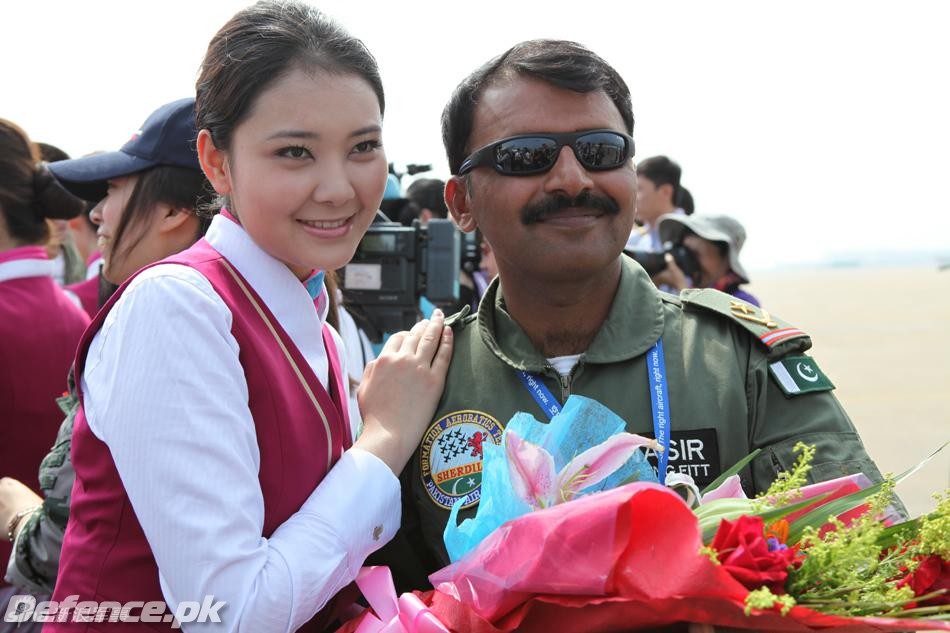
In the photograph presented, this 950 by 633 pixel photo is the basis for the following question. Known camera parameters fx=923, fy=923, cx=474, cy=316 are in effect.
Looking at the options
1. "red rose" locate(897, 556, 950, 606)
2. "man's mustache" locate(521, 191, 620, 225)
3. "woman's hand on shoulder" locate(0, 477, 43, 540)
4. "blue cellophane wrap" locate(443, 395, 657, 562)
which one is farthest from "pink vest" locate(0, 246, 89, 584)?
"red rose" locate(897, 556, 950, 606)

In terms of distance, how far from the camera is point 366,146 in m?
1.93

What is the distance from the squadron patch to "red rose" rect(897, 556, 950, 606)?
0.97 metres

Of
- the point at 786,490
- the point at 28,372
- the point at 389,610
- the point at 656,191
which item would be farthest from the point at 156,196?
the point at 656,191

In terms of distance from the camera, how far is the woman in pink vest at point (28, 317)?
292 centimetres

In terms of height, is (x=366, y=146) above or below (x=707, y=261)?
above

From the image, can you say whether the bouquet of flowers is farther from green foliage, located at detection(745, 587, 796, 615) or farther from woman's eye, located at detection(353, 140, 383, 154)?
woman's eye, located at detection(353, 140, 383, 154)

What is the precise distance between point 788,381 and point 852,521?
2.05ft

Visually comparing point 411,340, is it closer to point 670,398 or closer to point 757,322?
point 670,398

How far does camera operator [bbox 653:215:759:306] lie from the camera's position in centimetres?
533

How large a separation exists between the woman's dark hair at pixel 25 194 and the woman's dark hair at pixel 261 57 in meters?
1.51

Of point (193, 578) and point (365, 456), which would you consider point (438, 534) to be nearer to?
point (365, 456)

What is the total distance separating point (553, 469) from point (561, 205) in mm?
824

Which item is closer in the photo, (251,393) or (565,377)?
(251,393)

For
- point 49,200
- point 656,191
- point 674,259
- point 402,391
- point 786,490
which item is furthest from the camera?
point 656,191
